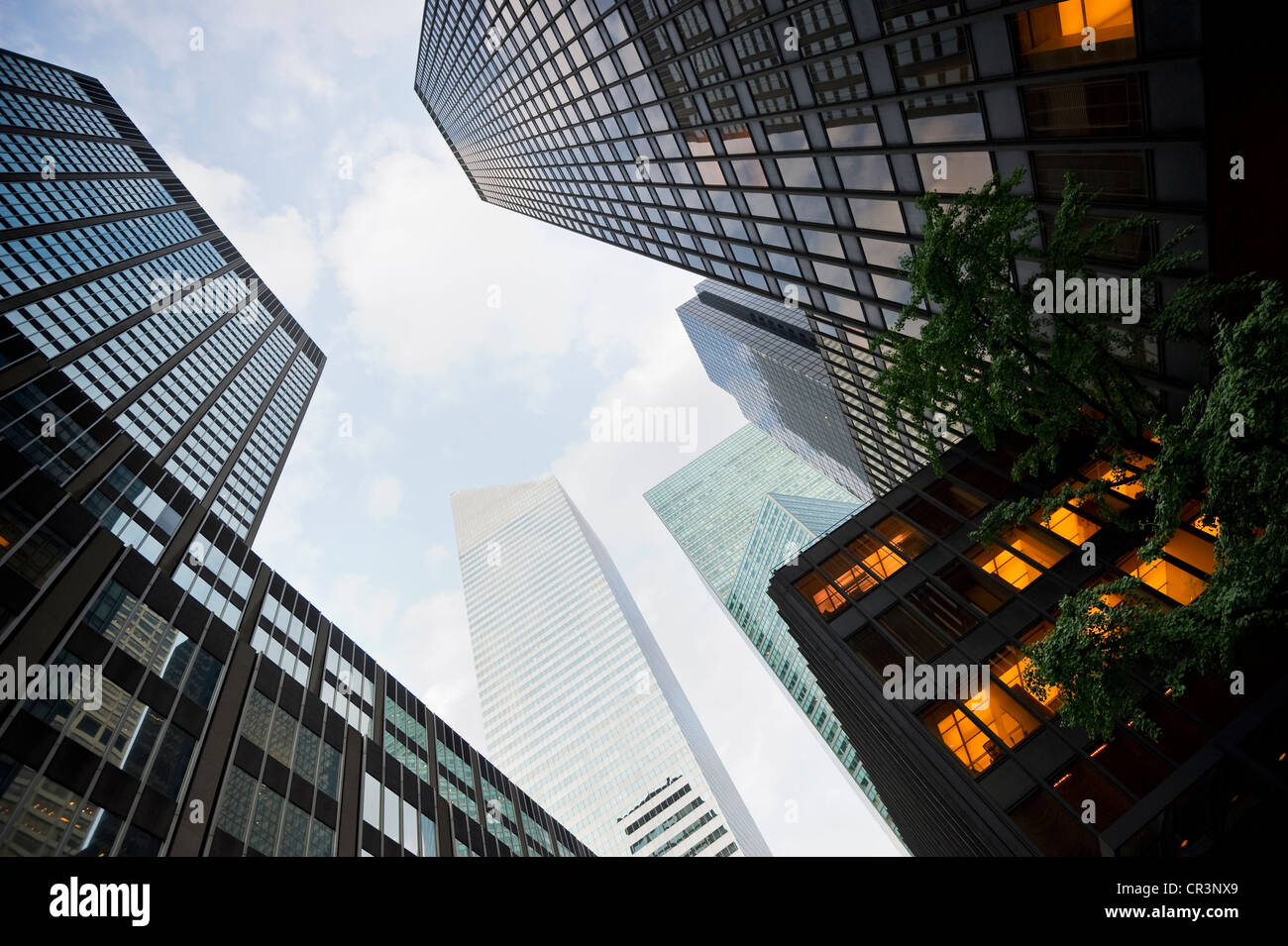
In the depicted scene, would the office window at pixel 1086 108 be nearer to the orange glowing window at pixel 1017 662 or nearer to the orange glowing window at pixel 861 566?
the orange glowing window at pixel 1017 662

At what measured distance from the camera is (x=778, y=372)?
220ft

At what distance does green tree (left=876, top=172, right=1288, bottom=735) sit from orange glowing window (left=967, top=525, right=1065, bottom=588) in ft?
12.9

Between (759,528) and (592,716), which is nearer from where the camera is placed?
(759,528)

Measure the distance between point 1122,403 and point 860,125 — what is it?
1150cm

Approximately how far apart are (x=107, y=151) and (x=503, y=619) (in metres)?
119

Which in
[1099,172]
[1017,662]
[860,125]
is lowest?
[1017,662]

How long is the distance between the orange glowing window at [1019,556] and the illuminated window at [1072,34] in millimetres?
12618

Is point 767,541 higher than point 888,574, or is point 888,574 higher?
point 767,541

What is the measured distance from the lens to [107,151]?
328ft

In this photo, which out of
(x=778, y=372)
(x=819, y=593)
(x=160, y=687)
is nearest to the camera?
(x=160, y=687)

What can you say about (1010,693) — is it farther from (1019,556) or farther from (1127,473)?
(1127,473)

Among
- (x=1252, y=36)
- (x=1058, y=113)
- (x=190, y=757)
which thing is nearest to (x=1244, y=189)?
(x=1252, y=36)

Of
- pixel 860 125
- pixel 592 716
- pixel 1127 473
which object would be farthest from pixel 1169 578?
pixel 592 716
